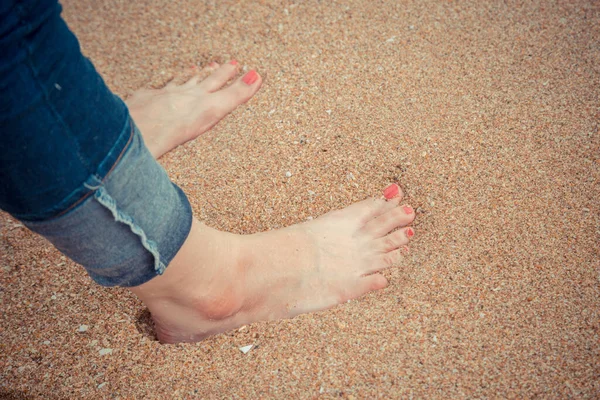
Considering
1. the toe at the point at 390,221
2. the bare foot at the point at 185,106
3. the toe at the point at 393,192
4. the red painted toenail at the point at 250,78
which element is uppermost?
the red painted toenail at the point at 250,78

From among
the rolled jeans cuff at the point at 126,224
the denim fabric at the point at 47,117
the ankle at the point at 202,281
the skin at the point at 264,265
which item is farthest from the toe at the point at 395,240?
the denim fabric at the point at 47,117

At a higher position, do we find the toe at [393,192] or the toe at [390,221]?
the toe at [393,192]

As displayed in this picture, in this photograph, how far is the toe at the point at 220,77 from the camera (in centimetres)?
174

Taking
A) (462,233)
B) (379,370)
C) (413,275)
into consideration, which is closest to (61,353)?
(379,370)

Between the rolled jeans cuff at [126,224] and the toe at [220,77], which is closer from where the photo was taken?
the rolled jeans cuff at [126,224]

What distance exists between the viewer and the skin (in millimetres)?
1024

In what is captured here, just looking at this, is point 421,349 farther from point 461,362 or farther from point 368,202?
point 368,202

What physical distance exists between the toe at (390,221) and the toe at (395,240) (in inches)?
0.8

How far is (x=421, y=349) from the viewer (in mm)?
1091

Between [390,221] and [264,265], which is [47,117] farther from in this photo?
[390,221]

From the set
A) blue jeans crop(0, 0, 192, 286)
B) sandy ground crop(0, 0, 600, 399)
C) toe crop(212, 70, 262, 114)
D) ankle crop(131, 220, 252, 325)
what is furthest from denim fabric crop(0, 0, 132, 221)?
toe crop(212, 70, 262, 114)

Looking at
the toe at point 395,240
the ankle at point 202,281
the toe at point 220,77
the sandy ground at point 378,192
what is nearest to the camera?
the ankle at point 202,281

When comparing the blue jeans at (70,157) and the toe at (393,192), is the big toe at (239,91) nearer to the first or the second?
the toe at (393,192)

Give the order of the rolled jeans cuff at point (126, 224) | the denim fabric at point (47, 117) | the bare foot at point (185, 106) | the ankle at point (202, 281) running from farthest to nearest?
1. the bare foot at point (185, 106)
2. the ankle at point (202, 281)
3. the rolled jeans cuff at point (126, 224)
4. the denim fabric at point (47, 117)
